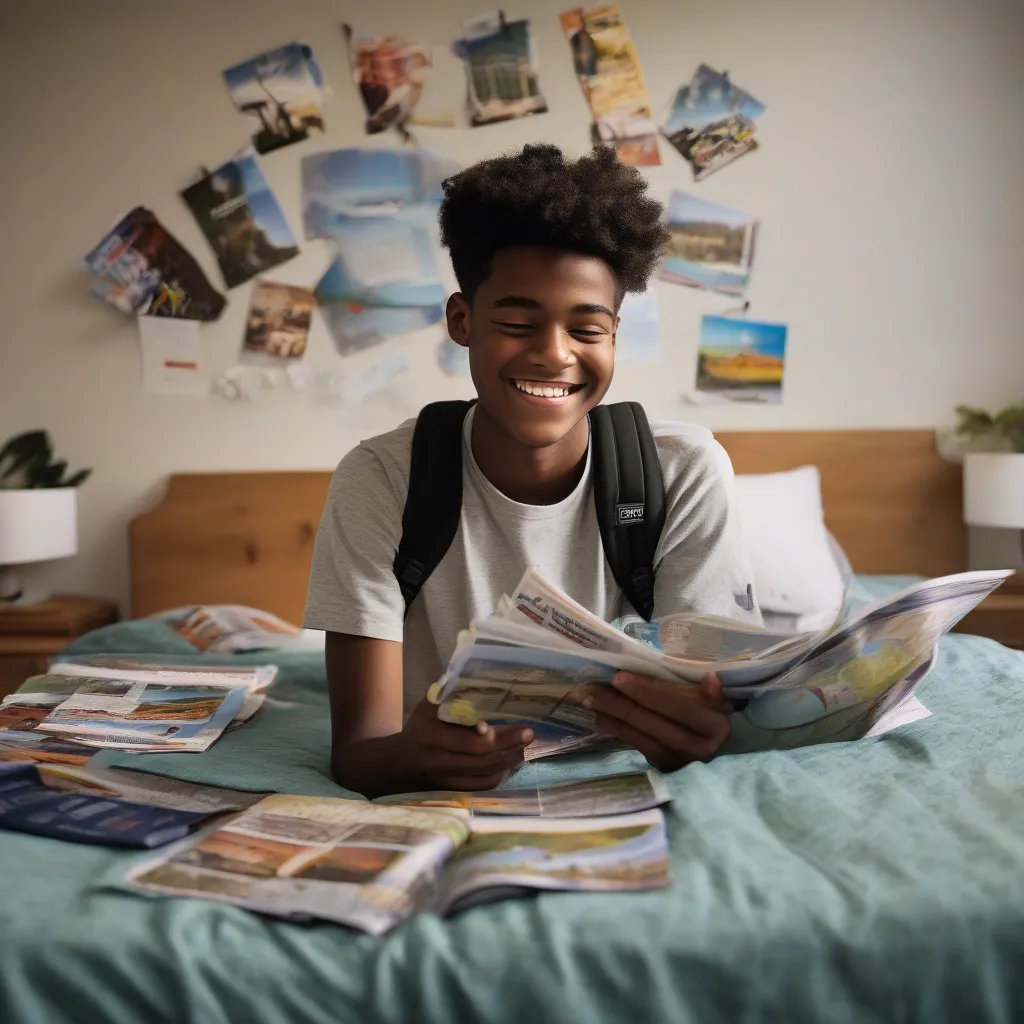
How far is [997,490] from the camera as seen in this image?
2.48m

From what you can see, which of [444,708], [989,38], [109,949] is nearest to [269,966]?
[109,949]

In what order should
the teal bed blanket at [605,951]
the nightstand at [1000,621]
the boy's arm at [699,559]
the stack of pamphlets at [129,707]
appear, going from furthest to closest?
1. the nightstand at [1000,621]
2. the stack of pamphlets at [129,707]
3. the boy's arm at [699,559]
4. the teal bed blanket at [605,951]

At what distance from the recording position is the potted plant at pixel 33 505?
2490mm

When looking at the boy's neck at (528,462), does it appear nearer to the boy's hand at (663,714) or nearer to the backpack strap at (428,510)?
the backpack strap at (428,510)

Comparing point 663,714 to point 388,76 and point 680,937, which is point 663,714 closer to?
point 680,937

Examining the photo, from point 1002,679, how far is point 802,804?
696 mm

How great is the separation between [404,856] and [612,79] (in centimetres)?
244

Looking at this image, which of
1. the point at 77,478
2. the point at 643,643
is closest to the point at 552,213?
the point at 643,643

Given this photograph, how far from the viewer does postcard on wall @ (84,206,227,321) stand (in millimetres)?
2799

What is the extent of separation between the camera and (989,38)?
9.08 ft

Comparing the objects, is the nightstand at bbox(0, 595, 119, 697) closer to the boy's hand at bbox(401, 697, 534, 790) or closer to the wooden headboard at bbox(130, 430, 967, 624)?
the wooden headboard at bbox(130, 430, 967, 624)

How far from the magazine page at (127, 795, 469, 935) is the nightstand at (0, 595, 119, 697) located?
1.77m

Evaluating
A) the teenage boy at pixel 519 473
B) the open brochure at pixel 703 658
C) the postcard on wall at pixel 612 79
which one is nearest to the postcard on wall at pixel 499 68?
the postcard on wall at pixel 612 79

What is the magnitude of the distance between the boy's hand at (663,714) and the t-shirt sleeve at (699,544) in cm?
24
